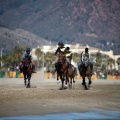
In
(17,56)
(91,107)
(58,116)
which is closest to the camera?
(58,116)

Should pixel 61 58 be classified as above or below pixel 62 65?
above

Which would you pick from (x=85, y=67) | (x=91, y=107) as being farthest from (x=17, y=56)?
(x=91, y=107)

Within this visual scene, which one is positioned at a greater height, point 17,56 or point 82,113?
point 17,56

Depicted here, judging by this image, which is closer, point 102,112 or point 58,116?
point 58,116

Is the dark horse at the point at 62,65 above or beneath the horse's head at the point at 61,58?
beneath

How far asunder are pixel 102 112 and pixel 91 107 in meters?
1.29

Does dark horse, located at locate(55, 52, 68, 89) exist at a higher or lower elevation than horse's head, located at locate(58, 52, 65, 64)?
lower

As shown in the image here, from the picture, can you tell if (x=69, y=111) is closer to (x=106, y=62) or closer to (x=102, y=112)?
(x=102, y=112)

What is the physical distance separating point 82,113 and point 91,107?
1.56 m

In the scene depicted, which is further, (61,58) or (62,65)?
(62,65)

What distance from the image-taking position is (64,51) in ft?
85.8

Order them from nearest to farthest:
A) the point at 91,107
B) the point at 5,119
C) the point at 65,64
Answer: the point at 5,119
the point at 91,107
the point at 65,64

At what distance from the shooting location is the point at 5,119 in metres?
10.6

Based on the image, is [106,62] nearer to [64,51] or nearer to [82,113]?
[64,51]
